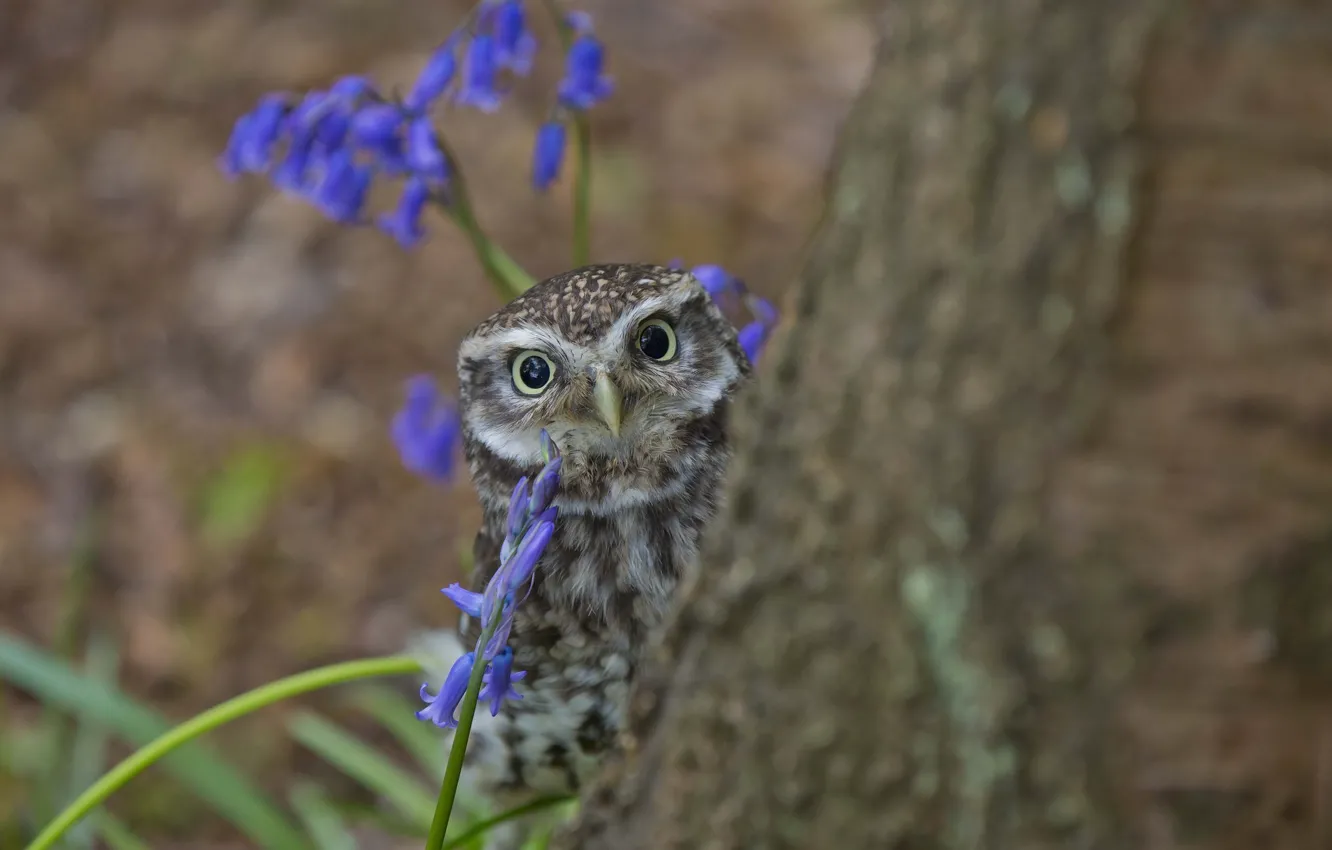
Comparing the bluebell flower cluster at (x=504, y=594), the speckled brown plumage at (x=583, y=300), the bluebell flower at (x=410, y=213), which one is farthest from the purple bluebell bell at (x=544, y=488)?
the bluebell flower at (x=410, y=213)

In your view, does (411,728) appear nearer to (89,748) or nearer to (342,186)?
(89,748)

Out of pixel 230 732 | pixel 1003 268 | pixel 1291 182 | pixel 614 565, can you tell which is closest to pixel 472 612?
pixel 614 565

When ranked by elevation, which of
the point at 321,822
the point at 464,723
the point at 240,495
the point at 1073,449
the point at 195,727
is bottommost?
the point at 1073,449

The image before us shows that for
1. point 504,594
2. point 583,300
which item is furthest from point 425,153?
point 504,594

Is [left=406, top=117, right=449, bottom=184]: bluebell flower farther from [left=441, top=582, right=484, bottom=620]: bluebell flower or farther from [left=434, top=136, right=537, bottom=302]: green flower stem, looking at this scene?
[left=441, top=582, right=484, bottom=620]: bluebell flower

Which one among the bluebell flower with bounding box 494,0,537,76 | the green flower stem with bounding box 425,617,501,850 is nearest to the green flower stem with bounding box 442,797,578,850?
the green flower stem with bounding box 425,617,501,850

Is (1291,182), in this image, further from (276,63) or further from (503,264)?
(276,63)
